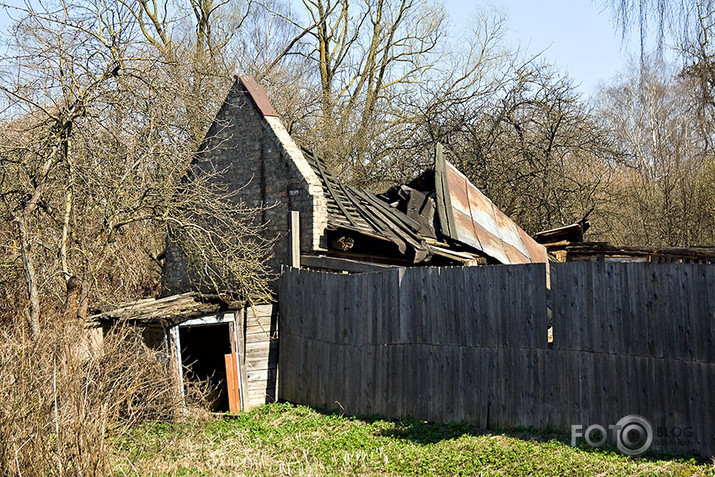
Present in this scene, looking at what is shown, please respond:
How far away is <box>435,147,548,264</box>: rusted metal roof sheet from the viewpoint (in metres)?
12.9

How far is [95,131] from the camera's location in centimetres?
1059

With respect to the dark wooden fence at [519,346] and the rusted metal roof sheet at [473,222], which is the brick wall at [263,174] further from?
the rusted metal roof sheet at [473,222]

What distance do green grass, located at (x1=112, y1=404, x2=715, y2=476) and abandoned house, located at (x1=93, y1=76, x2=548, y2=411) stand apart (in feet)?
6.65

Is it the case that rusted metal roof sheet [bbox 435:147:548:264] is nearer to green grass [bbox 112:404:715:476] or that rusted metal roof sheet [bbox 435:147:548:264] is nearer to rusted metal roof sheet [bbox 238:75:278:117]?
rusted metal roof sheet [bbox 238:75:278:117]

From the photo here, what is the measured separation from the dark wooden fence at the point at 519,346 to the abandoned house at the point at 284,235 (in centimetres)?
104

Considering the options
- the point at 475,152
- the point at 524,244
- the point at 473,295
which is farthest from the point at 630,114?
the point at 473,295

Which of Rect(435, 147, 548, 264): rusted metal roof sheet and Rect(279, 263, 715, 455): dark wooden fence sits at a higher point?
Rect(435, 147, 548, 264): rusted metal roof sheet

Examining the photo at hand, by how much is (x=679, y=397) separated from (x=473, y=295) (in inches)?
117

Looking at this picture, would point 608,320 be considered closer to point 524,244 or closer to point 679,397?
point 679,397

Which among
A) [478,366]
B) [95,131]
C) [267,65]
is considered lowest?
[478,366]

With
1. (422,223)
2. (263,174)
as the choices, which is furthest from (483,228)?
(263,174)

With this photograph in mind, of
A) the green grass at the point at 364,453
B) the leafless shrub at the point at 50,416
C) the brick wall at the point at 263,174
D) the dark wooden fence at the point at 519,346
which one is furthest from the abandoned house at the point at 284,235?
the leafless shrub at the point at 50,416

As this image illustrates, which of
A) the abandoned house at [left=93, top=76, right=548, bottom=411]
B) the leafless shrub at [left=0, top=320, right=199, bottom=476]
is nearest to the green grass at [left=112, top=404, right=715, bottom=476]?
the leafless shrub at [left=0, top=320, right=199, bottom=476]

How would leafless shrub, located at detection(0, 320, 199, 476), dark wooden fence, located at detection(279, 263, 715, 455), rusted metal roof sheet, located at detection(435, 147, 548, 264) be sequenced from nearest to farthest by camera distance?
leafless shrub, located at detection(0, 320, 199, 476), dark wooden fence, located at detection(279, 263, 715, 455), rusted metal roof sheet, located at detection(435, 147, 548, 264)
